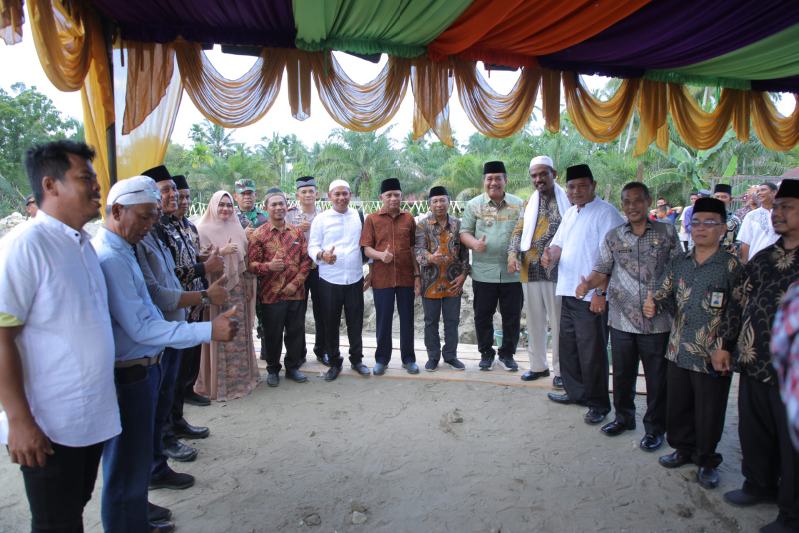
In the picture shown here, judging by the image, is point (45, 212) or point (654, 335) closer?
A: point (45, 212)

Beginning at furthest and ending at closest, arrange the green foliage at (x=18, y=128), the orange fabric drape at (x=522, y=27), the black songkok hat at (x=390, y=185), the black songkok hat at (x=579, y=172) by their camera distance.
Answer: the green foliage at (x=18, y=128), the black songkok hat at (x=390, y=185), the black songkok hat at (x=579, y=172), the orange fabric drape at (x=522, y=27)

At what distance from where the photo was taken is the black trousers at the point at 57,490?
1.59 meters

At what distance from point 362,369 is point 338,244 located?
1276 millimetres

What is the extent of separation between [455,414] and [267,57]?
333cm

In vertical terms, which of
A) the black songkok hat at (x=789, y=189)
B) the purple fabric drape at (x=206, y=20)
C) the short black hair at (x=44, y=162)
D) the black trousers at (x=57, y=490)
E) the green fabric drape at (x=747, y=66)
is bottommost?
the black trousers at (x=57, y=490)

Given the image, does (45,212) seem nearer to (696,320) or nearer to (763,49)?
(696,320)

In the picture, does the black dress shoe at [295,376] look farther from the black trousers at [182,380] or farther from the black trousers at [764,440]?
the black trousers at [764,440]

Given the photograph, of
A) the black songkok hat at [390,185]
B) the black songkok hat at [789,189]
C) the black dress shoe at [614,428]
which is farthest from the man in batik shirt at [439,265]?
the black songkok hat at [789,189]

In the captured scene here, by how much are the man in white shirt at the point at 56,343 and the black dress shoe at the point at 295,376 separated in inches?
114

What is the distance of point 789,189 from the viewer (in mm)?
2342

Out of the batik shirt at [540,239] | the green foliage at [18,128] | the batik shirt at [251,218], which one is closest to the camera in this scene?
the batik shirt at [540,239]

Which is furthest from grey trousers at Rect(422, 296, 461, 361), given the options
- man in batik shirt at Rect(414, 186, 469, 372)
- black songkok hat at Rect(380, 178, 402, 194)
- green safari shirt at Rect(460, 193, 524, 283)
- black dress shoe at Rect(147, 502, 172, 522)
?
black dress shoe at Rect(147, 502, 172, 522)

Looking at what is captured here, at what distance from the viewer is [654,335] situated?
3180 millimetres

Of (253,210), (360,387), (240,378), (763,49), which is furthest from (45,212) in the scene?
(763,49)
